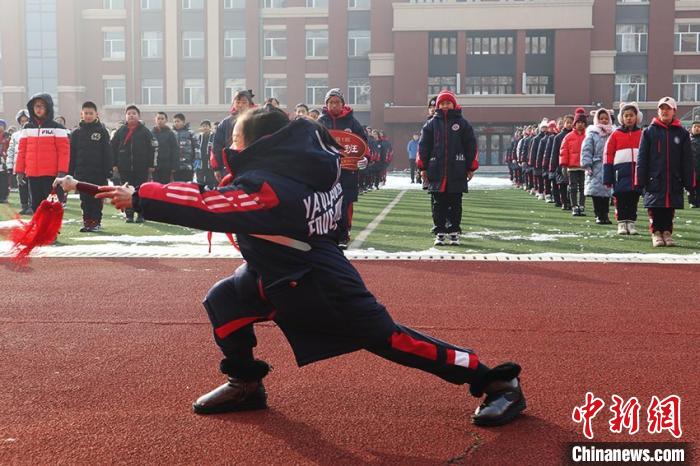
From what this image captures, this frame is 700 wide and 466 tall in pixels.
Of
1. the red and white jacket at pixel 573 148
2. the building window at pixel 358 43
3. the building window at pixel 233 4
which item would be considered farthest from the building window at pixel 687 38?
the red and white jacket at pixel 573 148

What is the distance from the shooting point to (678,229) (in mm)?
14016

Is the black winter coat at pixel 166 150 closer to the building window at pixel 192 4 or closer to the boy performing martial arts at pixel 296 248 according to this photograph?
the boy performing martial arts at pixel 296 248

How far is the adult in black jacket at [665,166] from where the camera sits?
38.7 feet

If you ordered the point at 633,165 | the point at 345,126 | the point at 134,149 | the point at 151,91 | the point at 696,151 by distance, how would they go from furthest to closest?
1. the point at 151,91
2. the point at 696,151
3. the point at 134,149
4. the point at 633,165
5. the point at 345,126

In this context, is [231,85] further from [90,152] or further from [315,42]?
[90,152]

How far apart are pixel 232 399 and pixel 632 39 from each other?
5785cm

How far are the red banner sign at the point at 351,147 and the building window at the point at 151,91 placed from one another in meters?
52.9

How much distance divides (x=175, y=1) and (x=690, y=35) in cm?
3305

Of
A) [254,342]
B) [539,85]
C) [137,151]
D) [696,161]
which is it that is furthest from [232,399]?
[539,85]

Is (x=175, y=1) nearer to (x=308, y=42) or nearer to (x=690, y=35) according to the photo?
(x=308, y=42)

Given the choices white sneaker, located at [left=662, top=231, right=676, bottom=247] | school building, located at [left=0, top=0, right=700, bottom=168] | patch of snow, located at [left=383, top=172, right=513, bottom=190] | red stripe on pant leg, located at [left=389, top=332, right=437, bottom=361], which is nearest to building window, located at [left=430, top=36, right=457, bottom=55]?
school building, located at [left=0, top=0, right=700, bottom=168]

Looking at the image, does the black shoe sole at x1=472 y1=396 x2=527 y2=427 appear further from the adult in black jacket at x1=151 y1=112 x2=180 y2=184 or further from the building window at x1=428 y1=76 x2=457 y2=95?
the building window at x1=428 y1=76 x2=457 y2=95

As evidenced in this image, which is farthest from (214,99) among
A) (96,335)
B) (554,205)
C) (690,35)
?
(96,335)

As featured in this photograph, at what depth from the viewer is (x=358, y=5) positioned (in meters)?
60.6
